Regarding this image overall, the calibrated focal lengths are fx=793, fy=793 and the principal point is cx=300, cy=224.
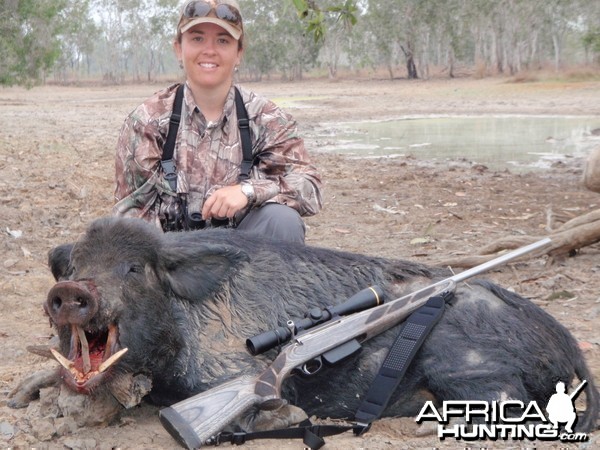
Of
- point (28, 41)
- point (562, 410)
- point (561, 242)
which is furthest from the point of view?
point (28, 41)

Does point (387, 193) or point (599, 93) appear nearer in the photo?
point (387, 193)

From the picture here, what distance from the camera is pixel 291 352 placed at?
10.8 ft

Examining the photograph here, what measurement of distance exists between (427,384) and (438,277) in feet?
1.94

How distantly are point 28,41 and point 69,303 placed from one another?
31.7 m

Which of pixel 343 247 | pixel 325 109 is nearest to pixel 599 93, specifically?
pixel 325 109

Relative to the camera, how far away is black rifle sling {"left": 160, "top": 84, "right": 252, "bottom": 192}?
4.65 metres

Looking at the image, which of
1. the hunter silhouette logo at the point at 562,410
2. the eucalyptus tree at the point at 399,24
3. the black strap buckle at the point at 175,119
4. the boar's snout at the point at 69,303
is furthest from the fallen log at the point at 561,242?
the eucalyptus tree at the point at 399,24

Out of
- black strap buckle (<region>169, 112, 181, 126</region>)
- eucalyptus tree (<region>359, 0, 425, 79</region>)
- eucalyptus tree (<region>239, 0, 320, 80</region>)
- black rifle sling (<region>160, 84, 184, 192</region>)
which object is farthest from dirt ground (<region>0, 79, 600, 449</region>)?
eucalyptus tree (<region>239, 0, 320, 80</region>)

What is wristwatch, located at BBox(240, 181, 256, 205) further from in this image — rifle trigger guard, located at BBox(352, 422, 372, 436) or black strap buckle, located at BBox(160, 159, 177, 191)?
rifle trigger guard, located at BBox(352, 422, 372, 436)

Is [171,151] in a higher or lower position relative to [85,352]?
higher

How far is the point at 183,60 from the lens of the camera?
4848 mm

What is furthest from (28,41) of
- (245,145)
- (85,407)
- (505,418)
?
(505,418)

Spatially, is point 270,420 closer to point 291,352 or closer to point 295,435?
point 295,435

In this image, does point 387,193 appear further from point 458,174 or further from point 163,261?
point 163,261
